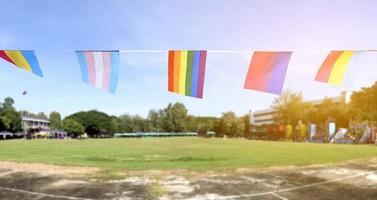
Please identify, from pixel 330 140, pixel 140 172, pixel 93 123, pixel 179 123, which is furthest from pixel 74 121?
pixel 140 172

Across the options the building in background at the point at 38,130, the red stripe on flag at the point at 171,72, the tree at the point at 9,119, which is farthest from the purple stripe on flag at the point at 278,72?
the building in background at the point at 38,130

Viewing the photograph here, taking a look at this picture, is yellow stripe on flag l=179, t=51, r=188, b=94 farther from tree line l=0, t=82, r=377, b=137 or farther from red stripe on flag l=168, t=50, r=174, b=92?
tree line l=0, t=82, r=377, b=137

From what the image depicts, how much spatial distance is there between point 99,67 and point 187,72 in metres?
2.83

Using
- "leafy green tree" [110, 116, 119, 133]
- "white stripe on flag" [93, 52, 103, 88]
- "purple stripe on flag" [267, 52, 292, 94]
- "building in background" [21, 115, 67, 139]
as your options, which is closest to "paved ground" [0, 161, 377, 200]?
"purple stripe on flag" [267, 52, 292, 94]

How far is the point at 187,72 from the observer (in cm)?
1172

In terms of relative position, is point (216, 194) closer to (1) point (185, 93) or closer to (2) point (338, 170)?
(1) point (185, 93)

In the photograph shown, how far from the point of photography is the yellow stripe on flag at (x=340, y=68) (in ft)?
38.1

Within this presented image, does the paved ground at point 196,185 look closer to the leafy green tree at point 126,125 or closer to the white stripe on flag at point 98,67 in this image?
the white stripe on flag at point 98,67

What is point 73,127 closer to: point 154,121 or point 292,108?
point 154,121

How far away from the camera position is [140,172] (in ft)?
44.2

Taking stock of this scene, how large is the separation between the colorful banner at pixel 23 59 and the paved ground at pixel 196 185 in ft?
12.0

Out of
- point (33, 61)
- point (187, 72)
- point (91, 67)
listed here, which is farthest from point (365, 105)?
point (33, 61)

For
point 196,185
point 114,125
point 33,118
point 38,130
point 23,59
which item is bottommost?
point 196,185

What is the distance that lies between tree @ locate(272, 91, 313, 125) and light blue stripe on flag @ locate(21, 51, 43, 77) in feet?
264
